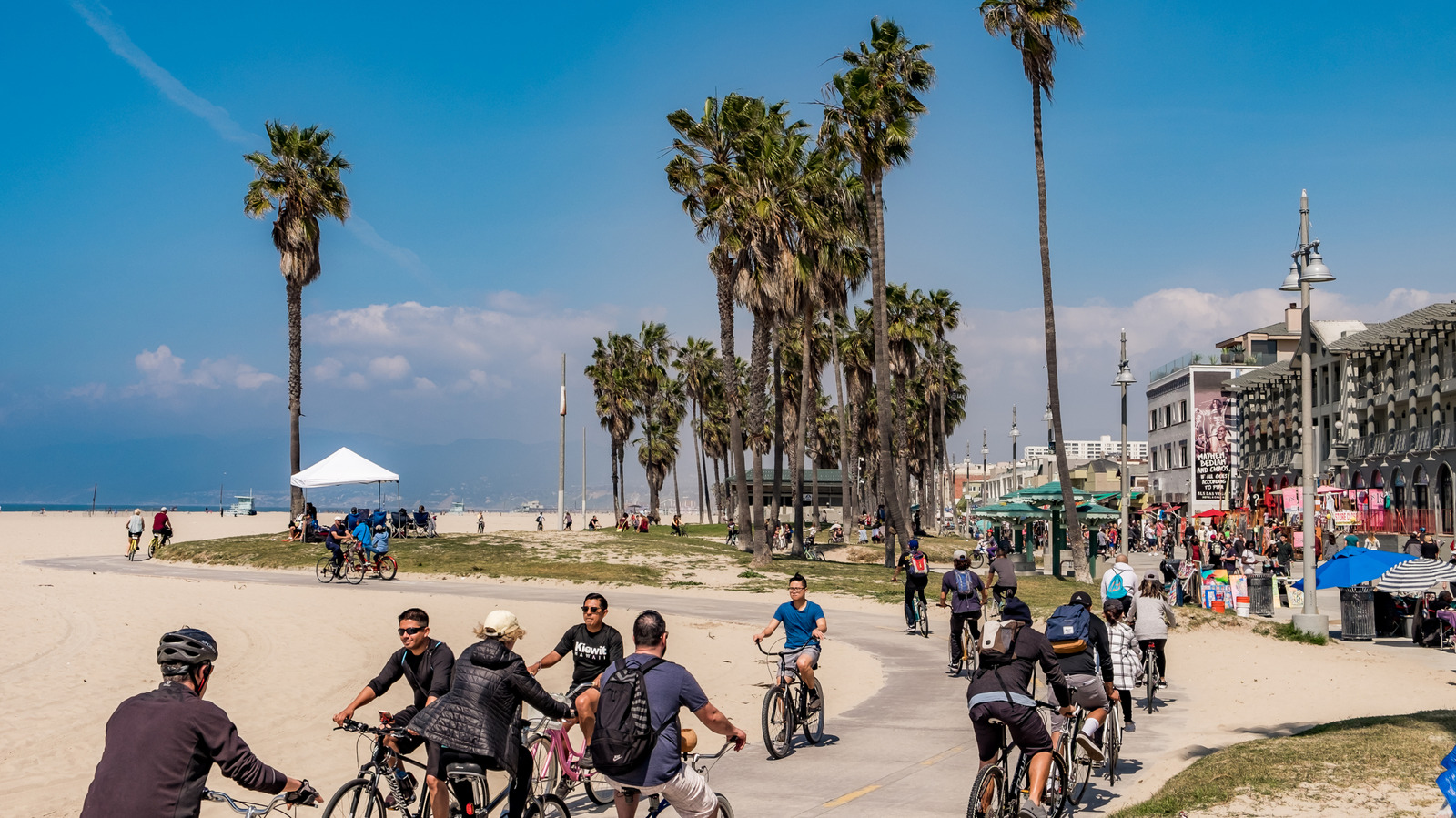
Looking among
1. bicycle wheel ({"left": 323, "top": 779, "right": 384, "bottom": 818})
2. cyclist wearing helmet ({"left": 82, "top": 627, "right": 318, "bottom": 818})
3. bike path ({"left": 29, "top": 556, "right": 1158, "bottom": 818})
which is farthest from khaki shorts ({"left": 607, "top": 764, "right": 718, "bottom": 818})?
bike path ({"left": 29, "top": 556, "right": 1158, "bottom": 818})

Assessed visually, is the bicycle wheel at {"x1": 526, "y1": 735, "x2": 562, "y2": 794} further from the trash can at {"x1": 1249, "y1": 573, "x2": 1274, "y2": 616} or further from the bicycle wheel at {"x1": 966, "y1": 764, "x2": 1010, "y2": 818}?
the trash can at {"x1": 1249, "y1": 573, "x2": 1274, "y2": 616}

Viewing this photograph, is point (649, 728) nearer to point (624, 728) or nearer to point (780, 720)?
point (624, 728)

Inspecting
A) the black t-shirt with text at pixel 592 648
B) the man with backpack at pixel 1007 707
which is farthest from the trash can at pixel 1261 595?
the black t-shirt with text at pixel 592 648

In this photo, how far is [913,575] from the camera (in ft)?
62.6

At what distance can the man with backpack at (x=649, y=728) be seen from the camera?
599cm

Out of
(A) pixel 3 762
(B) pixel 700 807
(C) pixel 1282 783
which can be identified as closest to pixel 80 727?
(A) pixel 3 762

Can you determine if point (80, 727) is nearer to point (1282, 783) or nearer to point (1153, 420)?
point (1282, 783)

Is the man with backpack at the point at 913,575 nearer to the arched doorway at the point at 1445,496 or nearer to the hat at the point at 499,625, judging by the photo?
the hat at the point at 499,625

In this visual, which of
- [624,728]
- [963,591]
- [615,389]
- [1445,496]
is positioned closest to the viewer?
[624,728]

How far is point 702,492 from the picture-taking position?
97.1 metres

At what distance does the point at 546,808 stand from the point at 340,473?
34.6m

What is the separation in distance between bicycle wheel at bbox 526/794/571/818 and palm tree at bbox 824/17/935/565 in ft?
96.8

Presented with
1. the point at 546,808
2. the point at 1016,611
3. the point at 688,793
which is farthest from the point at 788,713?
the point at 688,793

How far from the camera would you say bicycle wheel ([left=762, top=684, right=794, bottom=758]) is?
10.7 metres
